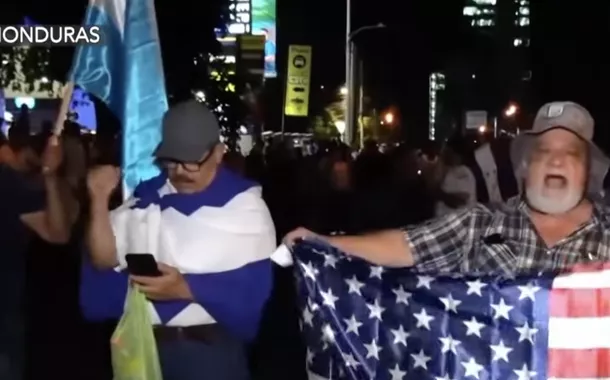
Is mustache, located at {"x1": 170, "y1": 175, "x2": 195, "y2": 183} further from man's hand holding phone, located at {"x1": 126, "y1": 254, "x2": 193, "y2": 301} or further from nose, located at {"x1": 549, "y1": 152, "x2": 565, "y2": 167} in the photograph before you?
nose, located at {"x1": 549, "y1": 152, "x2": 565, "y2": 167}

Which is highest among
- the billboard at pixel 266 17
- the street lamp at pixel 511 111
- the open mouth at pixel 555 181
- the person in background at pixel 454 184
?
the billboard at pixel 266 17

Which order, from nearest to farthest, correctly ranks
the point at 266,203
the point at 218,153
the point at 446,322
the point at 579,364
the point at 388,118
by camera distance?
1. the point at 579,364
2. the point at 446,322
3. the point at 218,153
4. the point at 266,203
5. the point at 388,118

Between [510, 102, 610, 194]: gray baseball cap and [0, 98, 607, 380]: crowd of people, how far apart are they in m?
0.02

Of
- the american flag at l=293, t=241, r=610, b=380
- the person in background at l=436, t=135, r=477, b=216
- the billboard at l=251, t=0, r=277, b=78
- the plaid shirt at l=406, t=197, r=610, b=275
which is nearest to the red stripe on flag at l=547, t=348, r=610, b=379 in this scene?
the american flag at l=293, t=241, r=610, b=380

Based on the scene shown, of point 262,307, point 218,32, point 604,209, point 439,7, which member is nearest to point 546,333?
point 604,209

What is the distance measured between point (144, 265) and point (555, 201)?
1.61 meters

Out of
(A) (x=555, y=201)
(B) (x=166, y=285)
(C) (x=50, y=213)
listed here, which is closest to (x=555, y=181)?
(A) (x=555, y=201)

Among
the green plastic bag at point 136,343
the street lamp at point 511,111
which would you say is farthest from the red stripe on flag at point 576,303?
the street lamp at point 511,111

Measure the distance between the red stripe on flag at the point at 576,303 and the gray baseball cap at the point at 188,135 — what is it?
146cm

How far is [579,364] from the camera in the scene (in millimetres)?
4969

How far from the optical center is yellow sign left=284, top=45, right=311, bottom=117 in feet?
125

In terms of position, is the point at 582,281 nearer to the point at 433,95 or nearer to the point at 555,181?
the point at 555,181

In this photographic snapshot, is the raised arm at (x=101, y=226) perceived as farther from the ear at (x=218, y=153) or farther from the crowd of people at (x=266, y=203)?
the ear at (x=218, y=153)

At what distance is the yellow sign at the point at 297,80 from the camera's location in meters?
38.0
